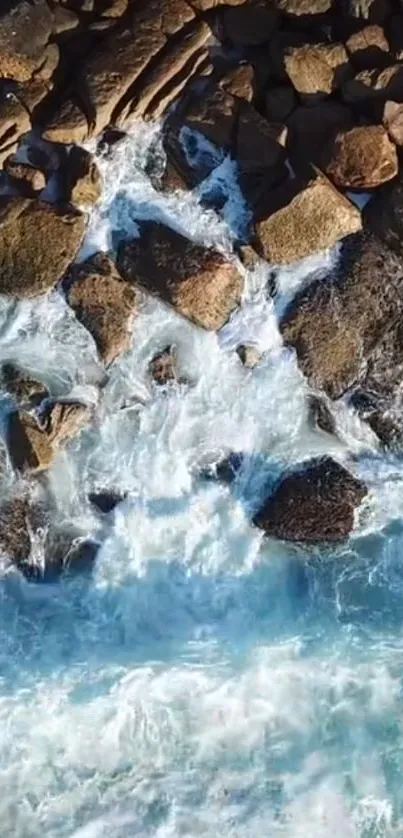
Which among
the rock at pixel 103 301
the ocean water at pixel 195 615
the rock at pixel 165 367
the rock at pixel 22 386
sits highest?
the rock at pixel 103 301

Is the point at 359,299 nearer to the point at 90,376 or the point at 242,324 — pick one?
the point at 242,324

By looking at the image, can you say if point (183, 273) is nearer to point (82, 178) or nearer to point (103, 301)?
point (103, 301)

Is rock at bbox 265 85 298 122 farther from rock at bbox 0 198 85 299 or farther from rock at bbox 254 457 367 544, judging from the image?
rock at bbox 254 457 367 544

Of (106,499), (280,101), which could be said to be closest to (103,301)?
(106,499)

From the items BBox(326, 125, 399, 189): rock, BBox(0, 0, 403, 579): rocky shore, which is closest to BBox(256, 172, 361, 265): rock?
BBox(0, 0, 403, 579): rocky shore

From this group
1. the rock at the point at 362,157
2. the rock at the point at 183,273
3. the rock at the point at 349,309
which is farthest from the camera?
the rock at the point at 349,309

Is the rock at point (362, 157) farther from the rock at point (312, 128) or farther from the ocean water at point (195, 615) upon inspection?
the ocean water at point (195, 615)

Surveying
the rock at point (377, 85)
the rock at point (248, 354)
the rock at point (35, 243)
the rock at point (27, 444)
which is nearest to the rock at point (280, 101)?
the rock at point (377, 85)
